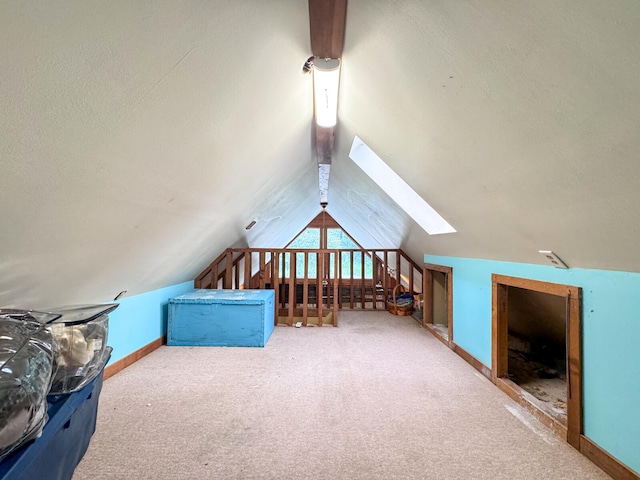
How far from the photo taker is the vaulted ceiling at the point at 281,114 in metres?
0.78

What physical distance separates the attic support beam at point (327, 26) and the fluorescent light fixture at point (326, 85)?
38mm

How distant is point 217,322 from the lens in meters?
3.41

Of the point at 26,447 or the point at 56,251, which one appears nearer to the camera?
the point at 26,447

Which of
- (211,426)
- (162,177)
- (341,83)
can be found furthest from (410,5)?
(211,426)

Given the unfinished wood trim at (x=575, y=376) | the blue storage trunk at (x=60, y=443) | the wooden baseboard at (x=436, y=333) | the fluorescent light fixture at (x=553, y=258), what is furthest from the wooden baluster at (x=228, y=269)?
the unfinished wood trim at (x=575, y=376)

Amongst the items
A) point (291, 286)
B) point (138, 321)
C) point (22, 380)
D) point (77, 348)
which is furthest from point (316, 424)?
point (291, 286)

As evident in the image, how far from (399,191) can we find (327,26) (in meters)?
2.13

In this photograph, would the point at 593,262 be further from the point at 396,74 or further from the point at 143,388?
the point at 143,388

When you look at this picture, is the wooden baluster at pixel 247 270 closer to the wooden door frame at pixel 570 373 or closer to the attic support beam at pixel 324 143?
the attic support beam at pixel 324 143

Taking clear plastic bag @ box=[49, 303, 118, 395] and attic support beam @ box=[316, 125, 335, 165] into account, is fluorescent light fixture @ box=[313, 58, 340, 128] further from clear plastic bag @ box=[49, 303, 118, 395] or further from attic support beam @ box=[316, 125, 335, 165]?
clear plastic bag @ box=[49, 303, 118, 395]

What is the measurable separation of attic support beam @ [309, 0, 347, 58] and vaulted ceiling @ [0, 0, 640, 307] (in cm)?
4

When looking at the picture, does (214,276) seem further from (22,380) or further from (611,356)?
(611,356)

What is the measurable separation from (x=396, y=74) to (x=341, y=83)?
482 mm

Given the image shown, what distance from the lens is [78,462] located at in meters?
1.45
